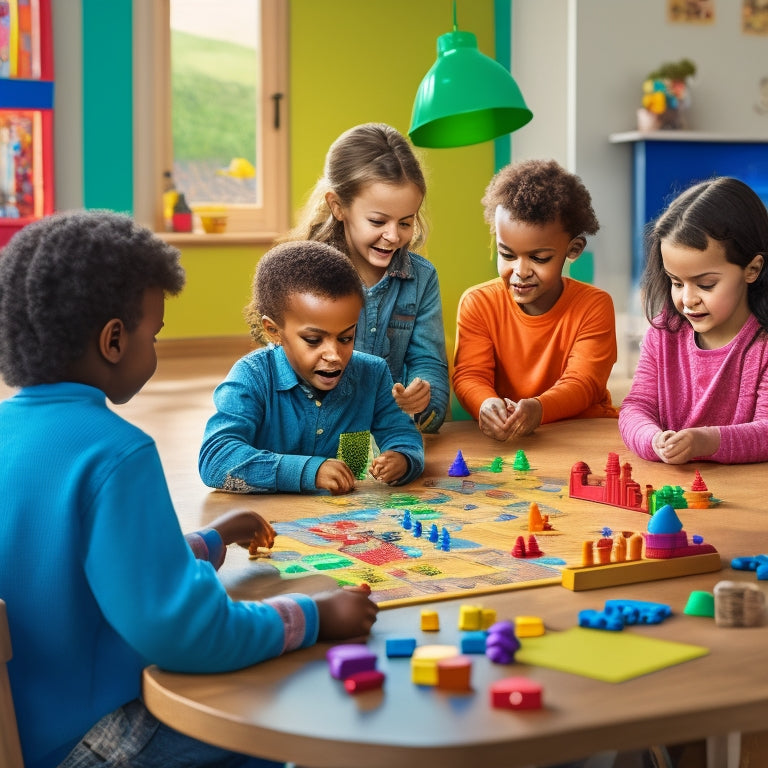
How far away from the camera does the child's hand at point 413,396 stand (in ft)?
6.41

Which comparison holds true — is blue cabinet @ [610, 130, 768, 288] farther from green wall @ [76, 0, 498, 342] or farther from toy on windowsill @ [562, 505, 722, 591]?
toy on windowsill @ [562, 505, 722, 591]

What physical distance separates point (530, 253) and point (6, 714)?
156 centimetres

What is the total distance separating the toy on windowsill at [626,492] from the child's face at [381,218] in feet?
2.92

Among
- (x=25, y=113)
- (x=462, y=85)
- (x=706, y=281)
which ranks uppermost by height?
(x=25, y=113)

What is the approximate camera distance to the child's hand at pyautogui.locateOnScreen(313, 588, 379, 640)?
1.04 m

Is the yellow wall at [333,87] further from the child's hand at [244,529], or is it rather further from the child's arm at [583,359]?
the child's hand at [244,529]

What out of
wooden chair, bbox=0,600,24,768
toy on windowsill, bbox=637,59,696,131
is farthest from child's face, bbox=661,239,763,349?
toy on windowsill, bbox=637,59,696,131

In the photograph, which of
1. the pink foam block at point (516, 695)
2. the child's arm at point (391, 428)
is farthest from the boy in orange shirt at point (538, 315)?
the pink foam block at point (516, 695)

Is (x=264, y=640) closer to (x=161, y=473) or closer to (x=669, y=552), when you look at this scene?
(x=161, y=473)

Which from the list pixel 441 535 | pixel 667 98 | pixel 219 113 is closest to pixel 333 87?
pixel 219 113

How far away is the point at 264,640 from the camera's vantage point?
99 cm

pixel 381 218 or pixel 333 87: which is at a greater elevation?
pixel 333 87

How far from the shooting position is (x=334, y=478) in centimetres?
167

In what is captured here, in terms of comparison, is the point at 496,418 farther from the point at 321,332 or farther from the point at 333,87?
the point at 333,87
